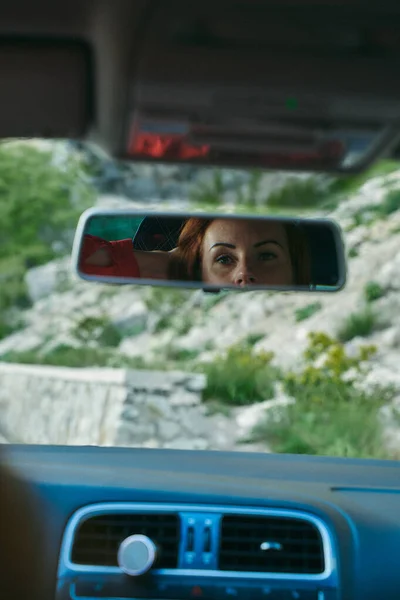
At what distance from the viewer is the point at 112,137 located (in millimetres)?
2982

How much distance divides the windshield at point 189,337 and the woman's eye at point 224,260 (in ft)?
20.7

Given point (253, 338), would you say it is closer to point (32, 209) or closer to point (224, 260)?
point (32, 209)

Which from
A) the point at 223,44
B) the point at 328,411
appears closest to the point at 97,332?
the point at 328,411

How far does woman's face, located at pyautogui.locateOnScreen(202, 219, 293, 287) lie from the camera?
238cm

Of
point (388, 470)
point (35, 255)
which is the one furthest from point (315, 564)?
point (35, 255)

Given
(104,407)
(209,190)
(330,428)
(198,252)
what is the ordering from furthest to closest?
(209,190), (104,407), (330,428), (198,252)

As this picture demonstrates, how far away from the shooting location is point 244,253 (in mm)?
2410

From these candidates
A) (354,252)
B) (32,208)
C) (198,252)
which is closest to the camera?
(198,252)

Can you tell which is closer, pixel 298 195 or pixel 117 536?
pixel 117 536

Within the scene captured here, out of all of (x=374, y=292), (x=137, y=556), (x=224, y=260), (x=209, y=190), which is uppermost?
(x=209, y=190)

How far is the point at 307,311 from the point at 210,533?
10167 millimetres

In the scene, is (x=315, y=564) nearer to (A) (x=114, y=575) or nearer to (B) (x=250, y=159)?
(A) (x=114, y=575)

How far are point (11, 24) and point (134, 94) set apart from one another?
619 mm

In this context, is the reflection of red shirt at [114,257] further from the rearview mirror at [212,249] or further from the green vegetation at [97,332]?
the green vegetation at [97,332]
